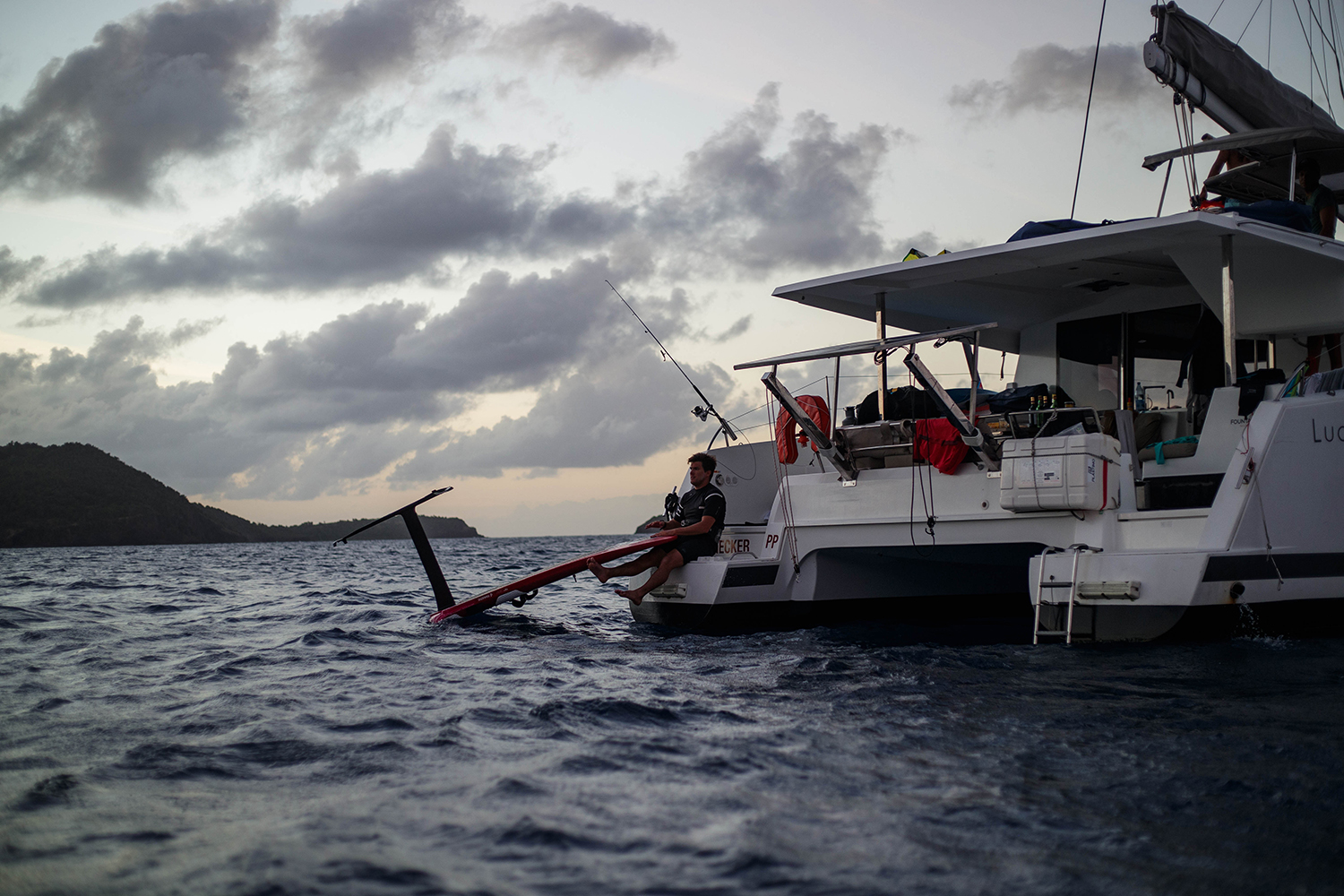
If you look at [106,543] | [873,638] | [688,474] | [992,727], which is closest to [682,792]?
[992,727]

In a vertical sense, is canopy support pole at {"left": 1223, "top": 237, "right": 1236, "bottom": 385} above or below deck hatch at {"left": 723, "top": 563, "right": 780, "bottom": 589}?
above


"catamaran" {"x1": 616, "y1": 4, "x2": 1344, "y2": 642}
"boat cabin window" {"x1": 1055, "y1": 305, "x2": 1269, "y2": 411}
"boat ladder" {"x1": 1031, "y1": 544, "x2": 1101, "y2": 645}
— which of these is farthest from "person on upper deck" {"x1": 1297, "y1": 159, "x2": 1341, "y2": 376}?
"boat ladder" {"x1": 1031, "y1": 544, "x2": 1101, "y2": 645}

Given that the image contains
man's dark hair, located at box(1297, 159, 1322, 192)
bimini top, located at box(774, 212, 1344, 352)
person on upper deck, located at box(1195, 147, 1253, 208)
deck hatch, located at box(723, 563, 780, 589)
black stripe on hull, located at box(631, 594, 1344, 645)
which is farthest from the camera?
person on upper deck, located at box(1195, 147, 1253, 208)

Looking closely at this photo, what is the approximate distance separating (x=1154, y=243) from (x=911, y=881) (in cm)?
596

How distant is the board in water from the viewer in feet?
26.6

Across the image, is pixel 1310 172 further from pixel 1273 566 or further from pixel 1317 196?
pixel 1273 566

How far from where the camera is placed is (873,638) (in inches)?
287

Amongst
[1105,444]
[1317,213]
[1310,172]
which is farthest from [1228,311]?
[1310,172]

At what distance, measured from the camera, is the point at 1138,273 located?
848cm

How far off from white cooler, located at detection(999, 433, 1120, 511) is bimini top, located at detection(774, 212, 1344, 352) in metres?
1.53

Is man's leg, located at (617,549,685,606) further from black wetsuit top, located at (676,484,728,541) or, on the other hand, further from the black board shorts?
black wetsuit top, located at (676,484,728,541)

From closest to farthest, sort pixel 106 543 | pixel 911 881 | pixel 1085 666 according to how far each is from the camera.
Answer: pixel 911 881, pixel 1085 666, pixel 106 543

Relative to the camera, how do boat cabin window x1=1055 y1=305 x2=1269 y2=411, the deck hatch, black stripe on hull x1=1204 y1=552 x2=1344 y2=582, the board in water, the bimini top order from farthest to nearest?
1. boat cabin window x1=1055 y1=305 x2=1269 y2=411
2. the board in water
3. the deck hatch
4. the bimini top
5. black stripe on hull x1=1204 y1=552 x2=1344 y2=582

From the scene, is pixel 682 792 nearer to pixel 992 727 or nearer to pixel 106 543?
pixel 992 727
